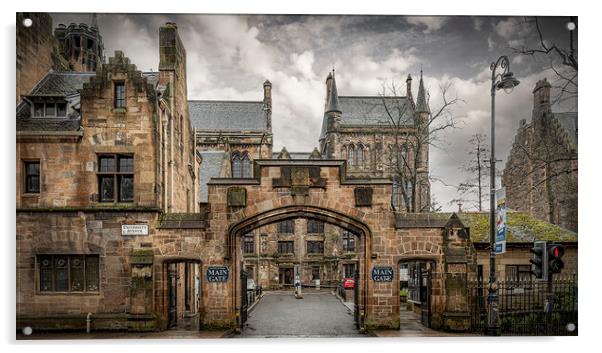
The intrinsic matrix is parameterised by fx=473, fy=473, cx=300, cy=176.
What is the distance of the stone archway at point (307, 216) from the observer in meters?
11.4

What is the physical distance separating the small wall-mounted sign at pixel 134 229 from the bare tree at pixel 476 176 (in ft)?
30.8

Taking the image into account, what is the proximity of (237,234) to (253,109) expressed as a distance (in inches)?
935

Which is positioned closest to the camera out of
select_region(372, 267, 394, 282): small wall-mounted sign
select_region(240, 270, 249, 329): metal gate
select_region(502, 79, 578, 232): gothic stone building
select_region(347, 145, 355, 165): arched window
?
select_region(502, 79, 578, 232): gothic stone building

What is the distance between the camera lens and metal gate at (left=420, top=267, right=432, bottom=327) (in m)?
11.6

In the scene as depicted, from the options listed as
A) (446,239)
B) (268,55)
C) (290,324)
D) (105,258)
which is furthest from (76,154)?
(446,239)

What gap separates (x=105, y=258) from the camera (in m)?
11.2

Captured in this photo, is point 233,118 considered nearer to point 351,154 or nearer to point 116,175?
point 351,154

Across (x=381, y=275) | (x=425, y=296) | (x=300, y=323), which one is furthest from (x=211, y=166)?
(x=381, y=275)

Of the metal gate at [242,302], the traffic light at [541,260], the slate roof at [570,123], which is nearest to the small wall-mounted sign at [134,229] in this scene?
the metal gate at [242,302]

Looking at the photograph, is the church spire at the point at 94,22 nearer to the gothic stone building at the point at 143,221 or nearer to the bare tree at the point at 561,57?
the gothic stone building at the point at 143,221

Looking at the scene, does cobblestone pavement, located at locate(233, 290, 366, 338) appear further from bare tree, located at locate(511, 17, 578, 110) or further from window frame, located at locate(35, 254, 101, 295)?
bare tree, located at locate(511, 17, 578, 110)

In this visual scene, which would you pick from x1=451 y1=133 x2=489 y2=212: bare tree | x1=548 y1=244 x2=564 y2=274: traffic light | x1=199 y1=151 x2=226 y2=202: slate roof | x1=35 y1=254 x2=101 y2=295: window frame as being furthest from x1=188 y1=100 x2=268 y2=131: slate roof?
x1=548 y1=244 x2=564 y2=274: traffic light

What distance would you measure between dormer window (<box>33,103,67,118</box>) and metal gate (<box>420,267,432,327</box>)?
389 inches

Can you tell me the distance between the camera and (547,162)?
11.9m
